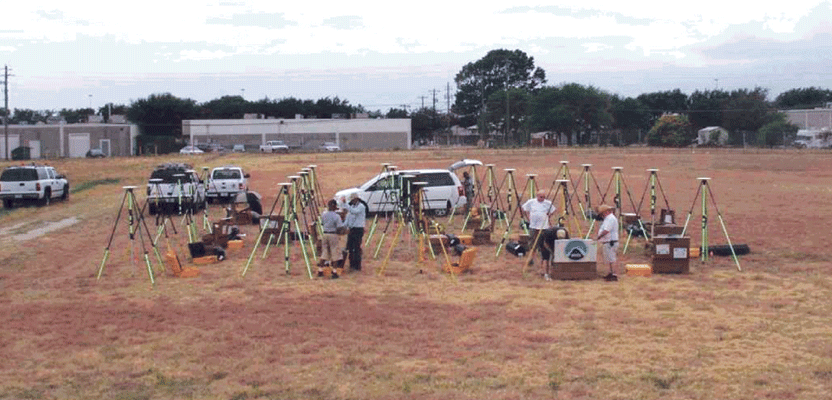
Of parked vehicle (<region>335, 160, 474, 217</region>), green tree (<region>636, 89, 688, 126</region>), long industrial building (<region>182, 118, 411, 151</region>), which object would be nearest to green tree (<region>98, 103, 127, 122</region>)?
long industrial building (<region>182, 118, 411, 151</region>)

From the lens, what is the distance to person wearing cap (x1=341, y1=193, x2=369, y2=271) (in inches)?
671

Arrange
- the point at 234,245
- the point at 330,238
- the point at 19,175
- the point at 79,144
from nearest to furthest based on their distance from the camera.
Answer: the point at 330,238, the point at 234,245, the point at 19,175, the point at 79,144

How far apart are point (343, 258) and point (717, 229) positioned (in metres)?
11.5

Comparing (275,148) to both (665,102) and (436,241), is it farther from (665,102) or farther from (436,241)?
(436,241)

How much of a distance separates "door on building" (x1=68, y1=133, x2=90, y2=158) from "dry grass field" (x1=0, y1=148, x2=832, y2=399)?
7359cm

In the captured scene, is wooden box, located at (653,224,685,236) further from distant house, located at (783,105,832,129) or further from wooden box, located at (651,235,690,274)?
distant house, located at (783,105,832,129)

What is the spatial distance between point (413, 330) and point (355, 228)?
520cm

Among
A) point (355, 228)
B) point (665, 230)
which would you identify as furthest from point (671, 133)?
point (355, 228)

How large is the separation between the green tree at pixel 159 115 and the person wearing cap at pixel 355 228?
96305 mm

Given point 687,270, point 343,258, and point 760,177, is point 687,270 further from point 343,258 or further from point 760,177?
point 760,177

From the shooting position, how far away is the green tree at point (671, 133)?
8606 cm

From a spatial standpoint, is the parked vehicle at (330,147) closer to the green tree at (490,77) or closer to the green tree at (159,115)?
the green tree at (159,115)

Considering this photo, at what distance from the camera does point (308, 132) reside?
332 feet

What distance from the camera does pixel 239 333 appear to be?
1208 centimetres
